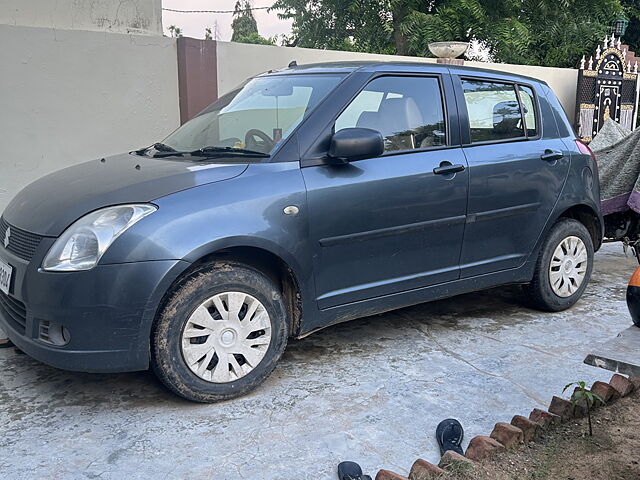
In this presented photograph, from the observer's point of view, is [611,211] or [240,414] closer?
[240,414]

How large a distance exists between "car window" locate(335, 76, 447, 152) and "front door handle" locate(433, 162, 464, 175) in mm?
162

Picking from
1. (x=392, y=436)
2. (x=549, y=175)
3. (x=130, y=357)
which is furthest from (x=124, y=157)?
(x=549, y=175)

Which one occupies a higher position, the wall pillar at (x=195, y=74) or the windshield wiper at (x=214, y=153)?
the wall pillar at (x=195, y=74)

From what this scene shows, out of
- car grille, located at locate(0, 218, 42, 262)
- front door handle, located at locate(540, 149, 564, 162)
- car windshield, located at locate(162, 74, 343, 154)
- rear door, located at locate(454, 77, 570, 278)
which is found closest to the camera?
car grille, located at locate(0, 218, 42, 262)

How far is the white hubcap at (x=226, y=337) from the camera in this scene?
3.15 m

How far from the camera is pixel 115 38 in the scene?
20.4ft

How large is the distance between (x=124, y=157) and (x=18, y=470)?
2015 millimetres

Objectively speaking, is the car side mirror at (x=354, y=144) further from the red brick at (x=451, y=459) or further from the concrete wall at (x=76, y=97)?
the concrete wall at (x=76, y=97)

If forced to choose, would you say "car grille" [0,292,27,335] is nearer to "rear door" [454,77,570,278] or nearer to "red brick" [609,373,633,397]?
"rear door" [454,77,570,278]

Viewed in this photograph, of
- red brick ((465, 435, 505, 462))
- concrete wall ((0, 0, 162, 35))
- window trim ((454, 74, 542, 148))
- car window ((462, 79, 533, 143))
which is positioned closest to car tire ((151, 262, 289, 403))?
red brick ((465, 435, 505, 462))

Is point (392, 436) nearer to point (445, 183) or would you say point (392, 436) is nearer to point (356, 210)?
point (356, 210)

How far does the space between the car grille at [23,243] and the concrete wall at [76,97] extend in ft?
9.36

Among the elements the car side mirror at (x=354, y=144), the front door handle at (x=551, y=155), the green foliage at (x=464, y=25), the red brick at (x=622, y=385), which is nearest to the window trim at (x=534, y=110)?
the front door handle at (x=551, y=155)

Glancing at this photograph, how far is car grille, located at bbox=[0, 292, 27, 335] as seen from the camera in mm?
3107
